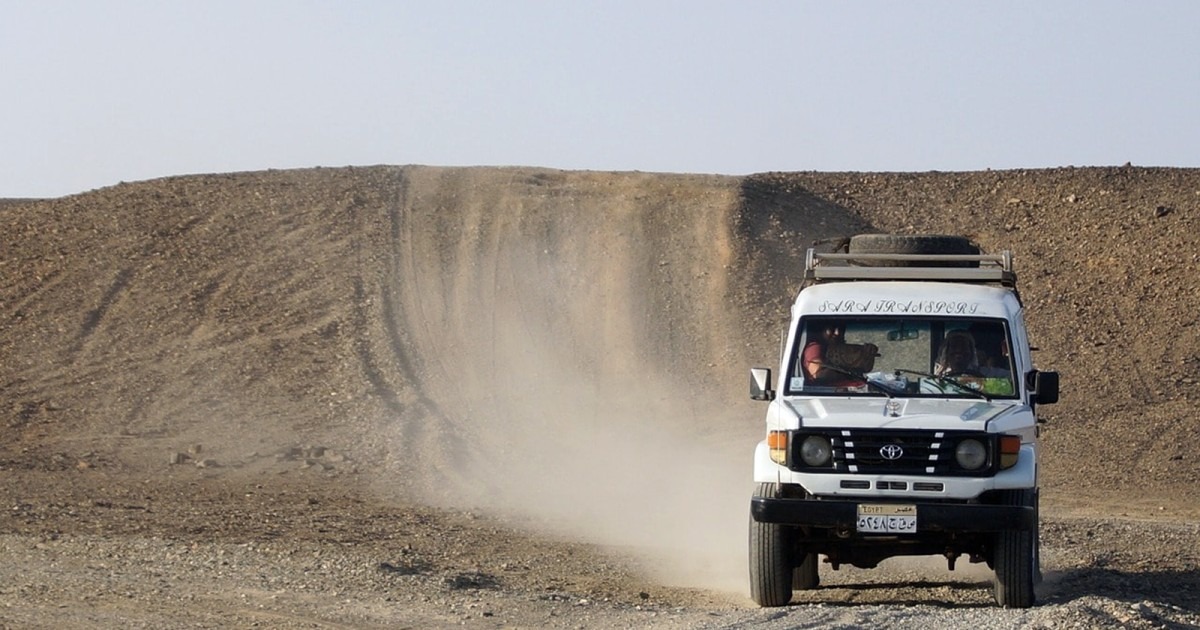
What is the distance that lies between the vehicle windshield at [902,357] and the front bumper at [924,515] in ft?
3.28

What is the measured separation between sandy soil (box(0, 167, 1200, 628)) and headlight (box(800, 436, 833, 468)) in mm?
963

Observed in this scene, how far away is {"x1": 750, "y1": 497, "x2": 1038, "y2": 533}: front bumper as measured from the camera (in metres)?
10.3

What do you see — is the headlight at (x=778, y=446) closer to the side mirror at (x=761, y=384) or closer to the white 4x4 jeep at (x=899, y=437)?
the white 4x4 jeep at (x=899, y=437)

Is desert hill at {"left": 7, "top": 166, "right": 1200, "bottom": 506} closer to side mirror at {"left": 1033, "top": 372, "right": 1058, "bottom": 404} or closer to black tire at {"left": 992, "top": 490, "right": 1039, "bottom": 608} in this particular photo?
side mirror at {"left": 1033, "top": 372, "right": 1058, "bottom": 404}

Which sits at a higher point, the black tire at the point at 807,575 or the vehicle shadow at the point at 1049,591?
the black tire at the point at 807,575

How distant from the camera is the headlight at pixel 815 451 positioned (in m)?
10.6

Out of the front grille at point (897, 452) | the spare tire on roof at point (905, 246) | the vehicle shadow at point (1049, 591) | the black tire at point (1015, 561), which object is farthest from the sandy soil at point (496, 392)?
the spare tire on roof at point (905, 246)

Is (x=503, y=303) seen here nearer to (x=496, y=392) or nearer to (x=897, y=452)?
(x=496, y=392)

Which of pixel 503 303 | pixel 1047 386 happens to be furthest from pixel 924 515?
pixel 503 303

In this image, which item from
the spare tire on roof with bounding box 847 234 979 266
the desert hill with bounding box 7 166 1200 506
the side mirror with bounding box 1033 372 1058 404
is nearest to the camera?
the side mirror with bounding box 1033 372 1058 404

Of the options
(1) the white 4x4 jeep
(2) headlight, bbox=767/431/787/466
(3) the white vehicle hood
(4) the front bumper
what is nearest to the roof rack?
(1) the white 4x4 jeep

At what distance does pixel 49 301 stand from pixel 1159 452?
1862cm

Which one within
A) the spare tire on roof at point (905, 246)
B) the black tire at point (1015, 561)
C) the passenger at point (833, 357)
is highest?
the spare tire on roof at point (905, 246)

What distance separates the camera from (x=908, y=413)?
10.7m
